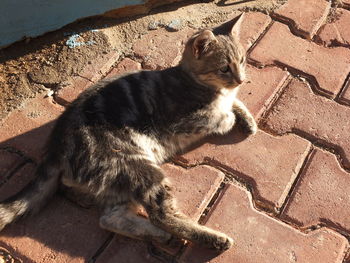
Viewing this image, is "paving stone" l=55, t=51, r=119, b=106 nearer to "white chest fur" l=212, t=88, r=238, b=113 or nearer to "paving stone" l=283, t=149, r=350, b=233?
"white chest fur" l=212, t=88, r=238, b=113

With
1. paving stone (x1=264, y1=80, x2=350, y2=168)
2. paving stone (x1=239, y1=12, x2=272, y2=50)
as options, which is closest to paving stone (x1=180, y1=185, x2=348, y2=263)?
paving stone (x1=264, y1=80, x2=350, y2=168)

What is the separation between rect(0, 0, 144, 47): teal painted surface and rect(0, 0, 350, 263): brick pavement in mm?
404

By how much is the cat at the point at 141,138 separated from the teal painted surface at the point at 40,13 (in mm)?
855

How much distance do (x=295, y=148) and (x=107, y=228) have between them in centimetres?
118

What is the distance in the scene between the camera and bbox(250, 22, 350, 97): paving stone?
8.97 ft

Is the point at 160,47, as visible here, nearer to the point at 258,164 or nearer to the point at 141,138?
the point at 141,138

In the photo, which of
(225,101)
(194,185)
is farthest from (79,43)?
(194,185)

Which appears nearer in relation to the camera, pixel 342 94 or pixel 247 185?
pixel 247 185

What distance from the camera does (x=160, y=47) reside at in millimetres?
2934

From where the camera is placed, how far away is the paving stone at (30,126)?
2.43m

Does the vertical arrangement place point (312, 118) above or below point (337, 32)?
below

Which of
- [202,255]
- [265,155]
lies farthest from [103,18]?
[202,255]

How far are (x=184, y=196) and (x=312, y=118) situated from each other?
97cm

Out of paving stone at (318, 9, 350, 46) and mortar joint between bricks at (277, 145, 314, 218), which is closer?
mortar joint between bricks at (277, 145, 314, 218)
